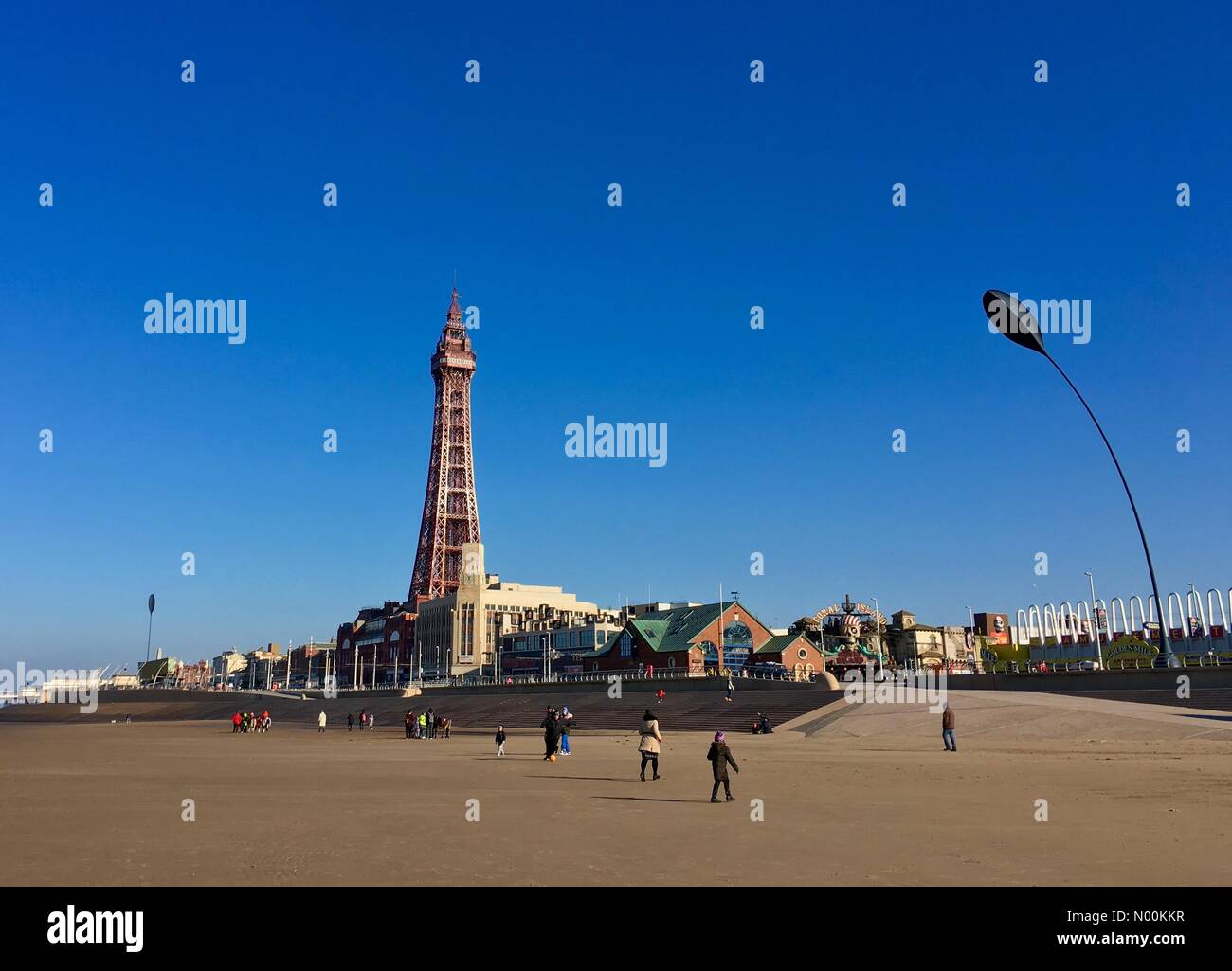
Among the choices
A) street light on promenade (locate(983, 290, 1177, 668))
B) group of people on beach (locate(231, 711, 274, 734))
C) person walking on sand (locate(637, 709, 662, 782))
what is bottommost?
group of people on beach (locate(231, 711, 274, 734))

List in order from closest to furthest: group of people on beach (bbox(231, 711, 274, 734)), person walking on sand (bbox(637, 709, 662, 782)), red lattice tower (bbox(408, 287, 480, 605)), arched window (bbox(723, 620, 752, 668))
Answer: person walking on sand (bbox(637, 709, 662, 782)) < group of people on beach (bbox(231, 711, 274, 734)) < arched window (bbox(723, 620, 752, 668)) < red lattice tower (bbox(408, 287, 480, 605))

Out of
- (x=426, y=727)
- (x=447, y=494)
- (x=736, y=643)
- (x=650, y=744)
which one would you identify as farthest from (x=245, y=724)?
(x=447, y=494)

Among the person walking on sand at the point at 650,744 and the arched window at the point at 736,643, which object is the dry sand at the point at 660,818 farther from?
the arched window at the point at 736,643

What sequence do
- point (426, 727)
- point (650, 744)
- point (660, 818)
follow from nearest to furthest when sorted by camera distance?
point (660, 818), point (650, 744), point (426, 727)

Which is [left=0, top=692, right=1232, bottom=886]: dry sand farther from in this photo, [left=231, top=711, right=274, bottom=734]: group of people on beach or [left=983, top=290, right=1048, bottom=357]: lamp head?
[left=231, top=711, right=274, bottom=734]: group of people on beach

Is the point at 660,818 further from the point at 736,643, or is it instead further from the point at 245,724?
the point at 736,643

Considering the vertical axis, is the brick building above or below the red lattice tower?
below

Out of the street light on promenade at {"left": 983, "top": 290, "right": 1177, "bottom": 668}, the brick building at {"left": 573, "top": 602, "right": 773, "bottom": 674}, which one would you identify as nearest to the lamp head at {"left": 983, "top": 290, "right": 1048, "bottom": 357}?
the street light on promenade at {"left": 983, "top": 290, "right": 1177, "bottom": 668}

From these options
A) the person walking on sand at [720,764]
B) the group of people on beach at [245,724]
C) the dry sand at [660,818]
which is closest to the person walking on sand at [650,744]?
the dry sand at [660,818]
